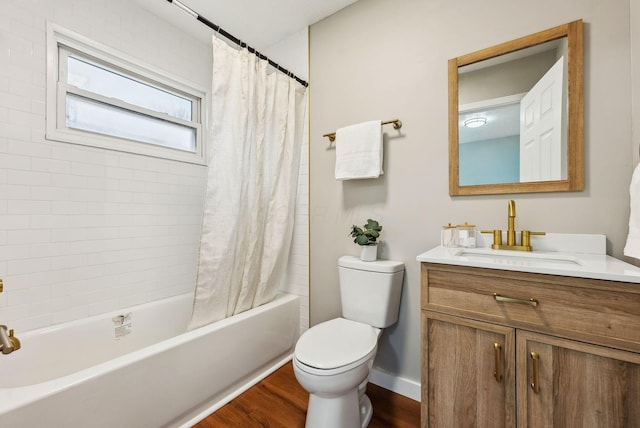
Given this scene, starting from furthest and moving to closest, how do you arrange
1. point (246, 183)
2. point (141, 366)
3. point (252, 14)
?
point (252, 14) → point (246, 183) → point (141, 366)

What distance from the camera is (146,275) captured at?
1.95m

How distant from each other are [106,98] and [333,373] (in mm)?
2129

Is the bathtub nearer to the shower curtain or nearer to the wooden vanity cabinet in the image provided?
the shower curtain

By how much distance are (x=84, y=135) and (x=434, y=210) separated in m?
2.12

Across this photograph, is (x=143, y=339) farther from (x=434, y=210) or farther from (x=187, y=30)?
(x=187, y=30)

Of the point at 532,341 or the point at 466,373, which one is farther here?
the point at 466,373

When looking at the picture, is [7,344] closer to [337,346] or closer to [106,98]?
[337,346]

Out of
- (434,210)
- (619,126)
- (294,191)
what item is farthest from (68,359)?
(619,126)

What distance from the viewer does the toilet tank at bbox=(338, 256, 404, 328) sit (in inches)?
60.7

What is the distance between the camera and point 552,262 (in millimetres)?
1106

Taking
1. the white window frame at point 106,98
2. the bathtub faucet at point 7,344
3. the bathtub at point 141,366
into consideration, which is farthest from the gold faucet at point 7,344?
the white window frame at point 106,98

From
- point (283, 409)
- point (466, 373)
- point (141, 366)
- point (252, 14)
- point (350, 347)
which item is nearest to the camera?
point (466, 373)

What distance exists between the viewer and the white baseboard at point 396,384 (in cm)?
161

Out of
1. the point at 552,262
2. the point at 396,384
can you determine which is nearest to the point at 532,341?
the point at 552,262
